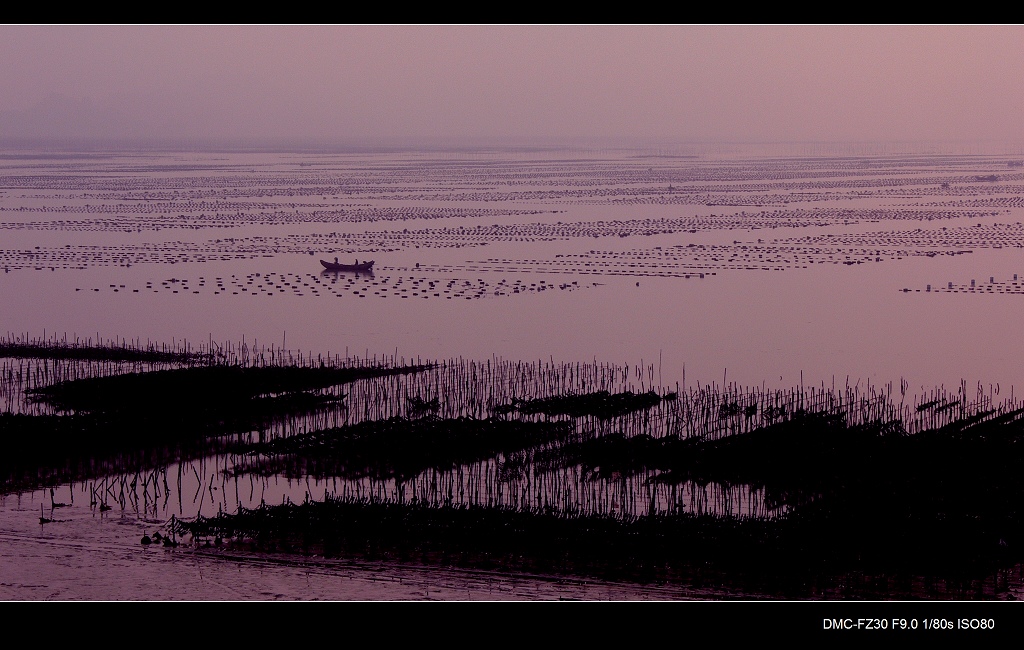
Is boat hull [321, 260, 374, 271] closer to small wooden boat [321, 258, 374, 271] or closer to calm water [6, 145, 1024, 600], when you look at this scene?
small wooden boat [321, 258, 374, 271]

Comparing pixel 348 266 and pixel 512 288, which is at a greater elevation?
pixel 348 266

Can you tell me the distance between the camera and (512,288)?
16.9 meters

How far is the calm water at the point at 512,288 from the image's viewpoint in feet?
28.2

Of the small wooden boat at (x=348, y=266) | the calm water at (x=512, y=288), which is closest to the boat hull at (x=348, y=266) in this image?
the small wooden boat at (x=348, y=266)

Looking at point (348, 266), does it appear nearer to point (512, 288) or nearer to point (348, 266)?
point (348, 266)

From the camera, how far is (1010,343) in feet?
43.0

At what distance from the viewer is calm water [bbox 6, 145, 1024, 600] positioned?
8586 mm

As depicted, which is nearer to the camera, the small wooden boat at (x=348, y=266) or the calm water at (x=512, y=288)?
the calm water at (x=512, y=288)

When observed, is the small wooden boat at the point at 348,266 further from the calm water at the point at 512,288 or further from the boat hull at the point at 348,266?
the calm water at the point at 512,288

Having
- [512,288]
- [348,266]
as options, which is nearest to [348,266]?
[348,266]

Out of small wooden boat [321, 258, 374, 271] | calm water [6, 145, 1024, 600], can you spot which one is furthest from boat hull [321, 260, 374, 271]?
calm water [6, 145, 1024, 600]

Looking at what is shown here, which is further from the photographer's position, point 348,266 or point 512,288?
point 348,266

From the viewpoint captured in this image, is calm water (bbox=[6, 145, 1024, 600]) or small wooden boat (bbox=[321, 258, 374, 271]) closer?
calm water (bbox=[6, 145, 1024, 600])
